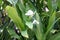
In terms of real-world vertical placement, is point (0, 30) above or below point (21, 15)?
below

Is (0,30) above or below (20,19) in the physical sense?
below

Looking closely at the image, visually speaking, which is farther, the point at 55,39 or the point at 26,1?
the point at 26,1

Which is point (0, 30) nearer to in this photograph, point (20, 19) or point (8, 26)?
point (8, 26)

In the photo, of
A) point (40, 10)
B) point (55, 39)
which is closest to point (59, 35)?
point (55, 39)

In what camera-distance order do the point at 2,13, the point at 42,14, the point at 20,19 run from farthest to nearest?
the point at 2,13 < the point at 42,14 < the point at 20,19

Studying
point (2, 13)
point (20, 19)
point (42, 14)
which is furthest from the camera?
point (2, 13)

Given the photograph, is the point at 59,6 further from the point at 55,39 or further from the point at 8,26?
the point at 8,26

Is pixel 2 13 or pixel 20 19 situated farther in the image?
pixel 2 13

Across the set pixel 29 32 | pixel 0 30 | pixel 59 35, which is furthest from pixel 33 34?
pixel 0 30
